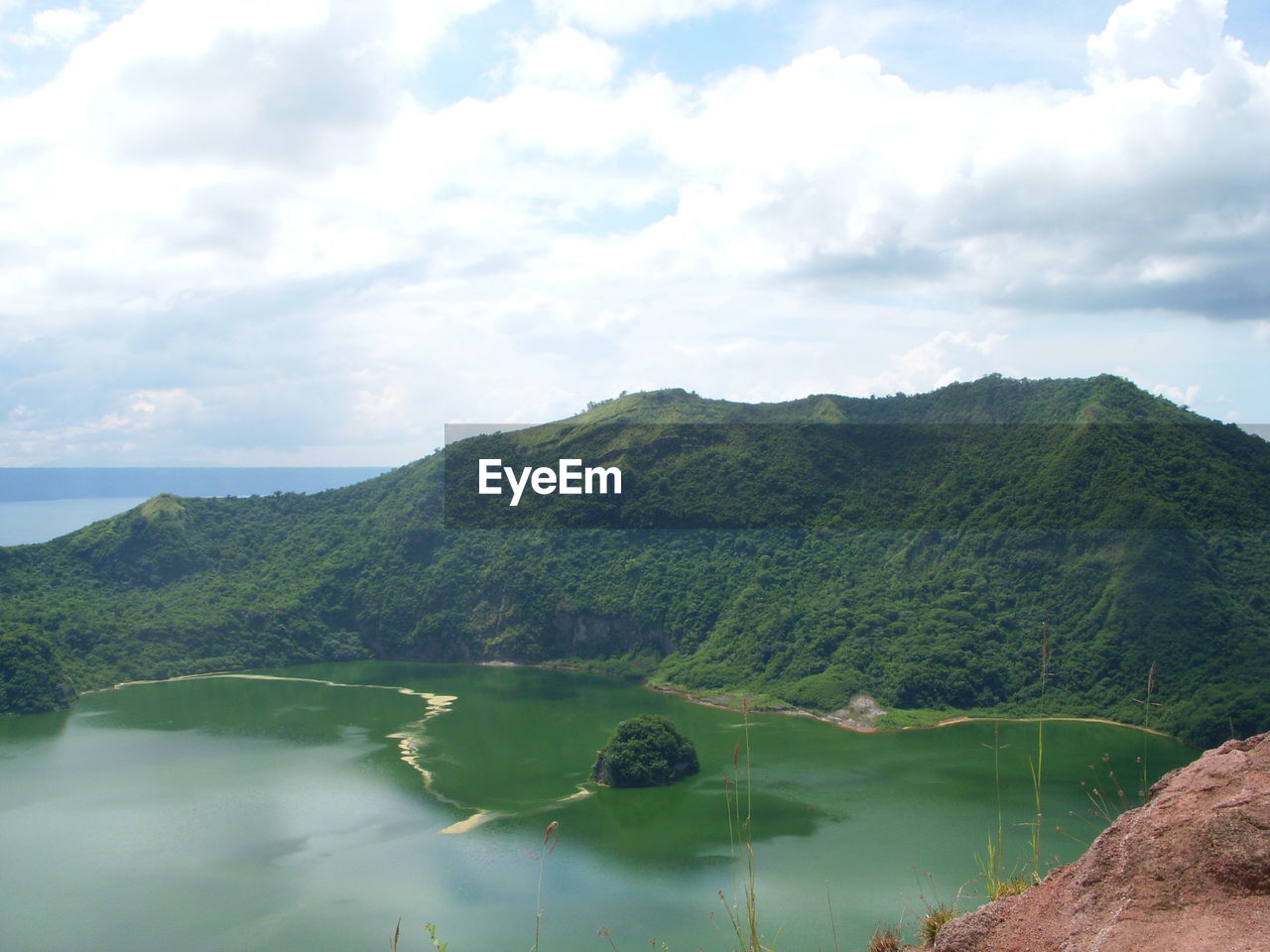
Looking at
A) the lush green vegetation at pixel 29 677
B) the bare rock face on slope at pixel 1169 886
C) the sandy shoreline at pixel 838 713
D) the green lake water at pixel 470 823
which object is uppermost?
the bare rock face on slope at pixel 1169 886

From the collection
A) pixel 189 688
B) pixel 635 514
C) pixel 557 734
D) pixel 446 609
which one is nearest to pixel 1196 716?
pixel 557 734

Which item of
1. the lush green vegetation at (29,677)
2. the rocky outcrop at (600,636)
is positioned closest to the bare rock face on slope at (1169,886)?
the lush green vegetation at (29,677)

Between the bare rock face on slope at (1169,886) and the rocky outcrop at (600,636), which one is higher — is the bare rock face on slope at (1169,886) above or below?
above

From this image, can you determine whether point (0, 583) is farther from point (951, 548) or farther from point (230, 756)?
point (951, 548)

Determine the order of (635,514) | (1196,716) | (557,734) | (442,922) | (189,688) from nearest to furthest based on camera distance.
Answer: (442,922)
(1196,716)
(557,734)
(189,688)
(635,514)

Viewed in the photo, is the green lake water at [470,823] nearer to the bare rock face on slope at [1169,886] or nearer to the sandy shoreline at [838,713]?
the sandy shoreline at [838,713]

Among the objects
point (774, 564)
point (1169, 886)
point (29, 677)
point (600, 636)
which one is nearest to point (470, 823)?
point (1169, 886)
